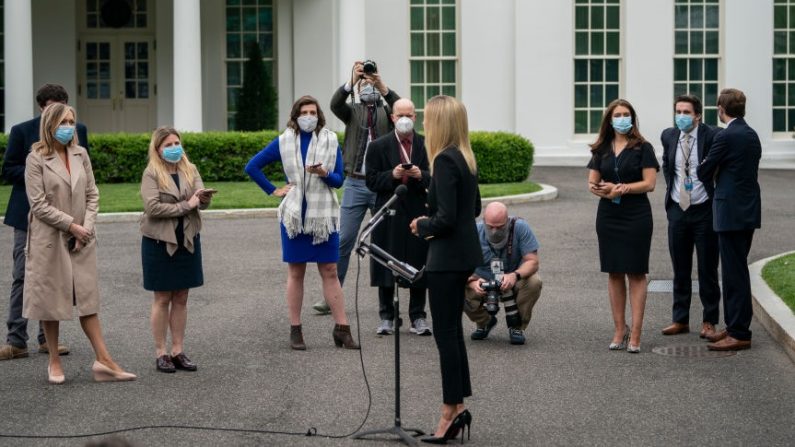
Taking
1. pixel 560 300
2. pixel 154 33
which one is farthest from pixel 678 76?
pixel 560 300

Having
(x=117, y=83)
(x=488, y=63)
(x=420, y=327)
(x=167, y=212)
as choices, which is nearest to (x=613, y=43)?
(x=488, y=63)

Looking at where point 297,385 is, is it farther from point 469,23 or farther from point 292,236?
point 469,23

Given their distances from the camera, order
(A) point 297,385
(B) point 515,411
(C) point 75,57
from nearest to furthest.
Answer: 1. (B) point 515,411
2. (A) point 297,385
3. (C) point 75,57

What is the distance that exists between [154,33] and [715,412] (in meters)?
23.0

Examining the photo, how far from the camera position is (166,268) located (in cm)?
953

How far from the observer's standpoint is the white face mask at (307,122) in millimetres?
10398

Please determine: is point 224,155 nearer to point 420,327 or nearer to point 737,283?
point 420,327

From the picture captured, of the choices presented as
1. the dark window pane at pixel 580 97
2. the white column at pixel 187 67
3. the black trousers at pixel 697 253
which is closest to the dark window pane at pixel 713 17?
the dark window pane at pixel 580 97

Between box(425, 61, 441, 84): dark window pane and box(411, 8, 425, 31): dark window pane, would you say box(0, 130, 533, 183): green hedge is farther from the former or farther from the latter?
box(411, 8, 425, 31): dark window pane

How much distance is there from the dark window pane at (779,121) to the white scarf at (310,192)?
842 inches

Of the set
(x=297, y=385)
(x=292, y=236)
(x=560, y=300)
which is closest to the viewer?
(x=297, y=385)

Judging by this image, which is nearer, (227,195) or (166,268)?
(166,268)

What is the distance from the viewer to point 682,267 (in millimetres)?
11195

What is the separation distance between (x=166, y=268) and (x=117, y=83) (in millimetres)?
20864
